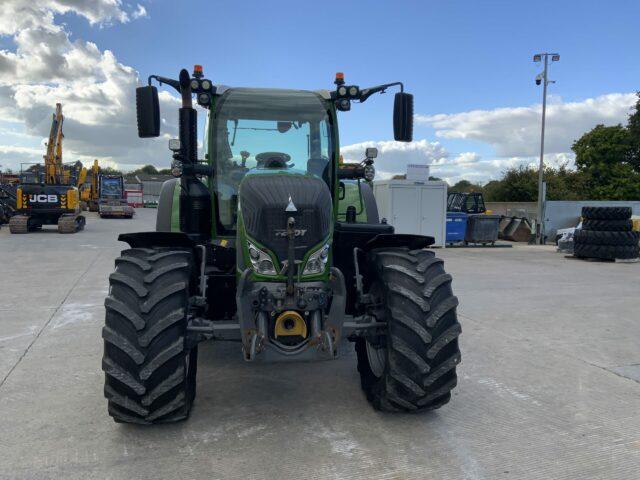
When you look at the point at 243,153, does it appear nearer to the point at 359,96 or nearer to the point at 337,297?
the point at 359,96

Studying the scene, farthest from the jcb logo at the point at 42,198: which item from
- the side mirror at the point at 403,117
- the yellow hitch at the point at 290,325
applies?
the yellow hitch at the point at 290,325

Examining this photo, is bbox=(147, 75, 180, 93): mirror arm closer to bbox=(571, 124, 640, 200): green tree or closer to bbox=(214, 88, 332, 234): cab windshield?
bbox=(214, 88, 332, 234): cab windshield

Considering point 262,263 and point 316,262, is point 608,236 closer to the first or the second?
point 316,262

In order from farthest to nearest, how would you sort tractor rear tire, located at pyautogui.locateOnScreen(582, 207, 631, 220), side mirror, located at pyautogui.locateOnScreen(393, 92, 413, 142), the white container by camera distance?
the white container, tractor rear tire, located at pyautogui.locateOnScreen(582, 207, 631, 220), side mirror, located at pyautogui.locateOnScreen(393, 92, 413, 142)

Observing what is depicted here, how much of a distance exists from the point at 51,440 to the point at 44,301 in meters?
4.96

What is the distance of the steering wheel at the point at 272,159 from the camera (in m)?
4.38

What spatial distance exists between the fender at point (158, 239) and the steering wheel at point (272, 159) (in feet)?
3.12

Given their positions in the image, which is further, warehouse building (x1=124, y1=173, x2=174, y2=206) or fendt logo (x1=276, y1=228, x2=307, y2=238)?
warehouse building (x1=124, y1=173, x2=174, y2=206)

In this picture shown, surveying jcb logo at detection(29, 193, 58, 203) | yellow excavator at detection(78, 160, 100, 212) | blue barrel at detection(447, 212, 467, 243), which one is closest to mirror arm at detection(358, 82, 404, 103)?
blue barrel at detection(447, 212, 467, 243)

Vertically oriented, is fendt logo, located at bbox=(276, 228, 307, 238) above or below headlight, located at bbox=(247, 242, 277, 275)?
above

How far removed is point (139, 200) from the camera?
51.2 meters

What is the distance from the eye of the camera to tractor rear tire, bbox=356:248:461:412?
347cm

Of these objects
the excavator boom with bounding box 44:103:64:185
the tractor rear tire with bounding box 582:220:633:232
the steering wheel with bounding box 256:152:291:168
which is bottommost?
the tractor rear tire with bounding box 582:220:633:232

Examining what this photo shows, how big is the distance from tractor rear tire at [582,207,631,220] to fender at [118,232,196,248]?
14076mm
